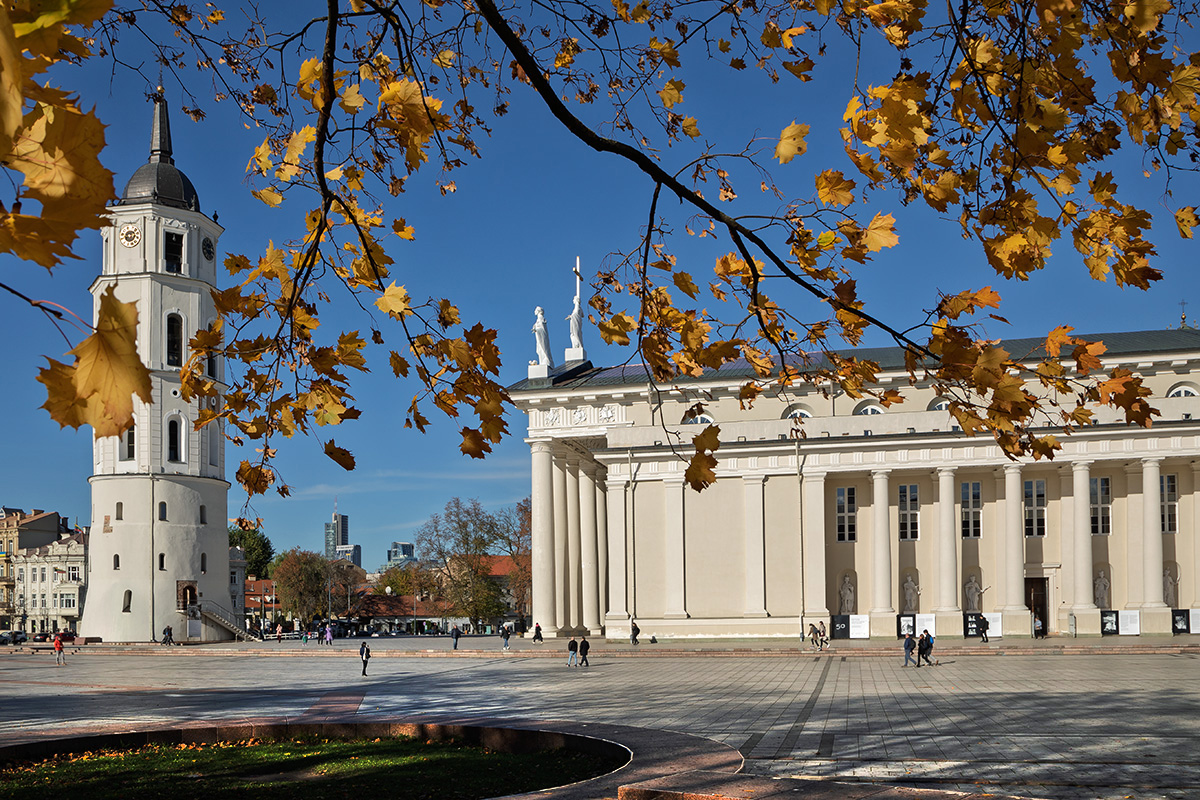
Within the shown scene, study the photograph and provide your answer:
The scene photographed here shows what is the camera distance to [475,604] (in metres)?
99.4

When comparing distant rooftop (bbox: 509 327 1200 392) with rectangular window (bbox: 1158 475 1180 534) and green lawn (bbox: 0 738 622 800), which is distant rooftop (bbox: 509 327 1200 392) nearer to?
rectangular window (bbox: 1158 475 1180 534)

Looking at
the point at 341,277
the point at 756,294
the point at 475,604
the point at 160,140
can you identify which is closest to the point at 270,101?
the point at 341,277

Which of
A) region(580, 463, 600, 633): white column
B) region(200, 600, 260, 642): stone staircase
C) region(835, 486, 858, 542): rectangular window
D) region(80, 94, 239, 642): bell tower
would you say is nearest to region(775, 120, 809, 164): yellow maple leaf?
region(835, 486, 858, 542): rectangular window

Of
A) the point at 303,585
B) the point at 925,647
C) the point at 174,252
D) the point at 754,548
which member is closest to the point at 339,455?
the point at 925,647

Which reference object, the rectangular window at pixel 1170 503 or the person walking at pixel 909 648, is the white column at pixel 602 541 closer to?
the person walking at pixel 909 648

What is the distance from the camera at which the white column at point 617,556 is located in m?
57.8

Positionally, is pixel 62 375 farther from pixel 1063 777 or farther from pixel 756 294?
pixel 1063 777

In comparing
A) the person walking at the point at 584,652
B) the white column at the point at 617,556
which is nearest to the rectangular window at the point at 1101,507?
the white column at the point at 617,556

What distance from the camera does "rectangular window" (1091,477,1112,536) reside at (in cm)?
5681

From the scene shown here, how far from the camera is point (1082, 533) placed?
53406 millimetres

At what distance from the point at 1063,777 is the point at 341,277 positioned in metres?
12.4

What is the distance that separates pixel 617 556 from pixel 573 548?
7.62 meters

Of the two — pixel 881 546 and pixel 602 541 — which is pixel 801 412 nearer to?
pixel 881 546

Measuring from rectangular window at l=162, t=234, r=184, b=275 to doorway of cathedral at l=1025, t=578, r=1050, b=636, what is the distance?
59.5 m
